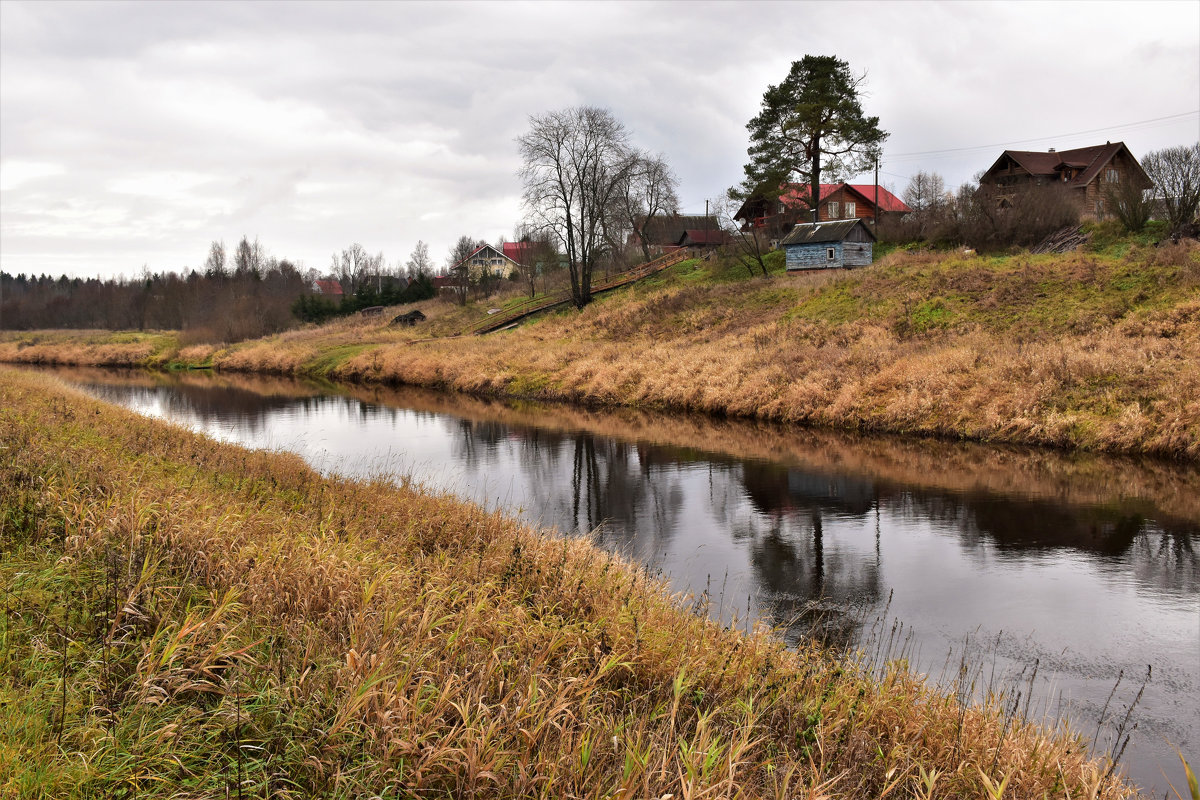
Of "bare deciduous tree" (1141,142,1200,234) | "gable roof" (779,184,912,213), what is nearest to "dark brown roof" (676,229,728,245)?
"gable roof" (779,184,912,213)

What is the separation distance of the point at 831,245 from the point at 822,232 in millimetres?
956

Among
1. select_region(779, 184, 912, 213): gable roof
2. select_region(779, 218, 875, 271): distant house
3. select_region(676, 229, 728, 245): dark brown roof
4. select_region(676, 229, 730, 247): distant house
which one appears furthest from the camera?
select_region(676, 229, 728, 245): dark brown roof

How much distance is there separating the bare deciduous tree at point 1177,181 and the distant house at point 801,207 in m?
14.1

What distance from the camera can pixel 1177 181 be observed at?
106 ft

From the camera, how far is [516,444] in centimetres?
2114

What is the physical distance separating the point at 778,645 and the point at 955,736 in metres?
1.54

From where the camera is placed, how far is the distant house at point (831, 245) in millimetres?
40500

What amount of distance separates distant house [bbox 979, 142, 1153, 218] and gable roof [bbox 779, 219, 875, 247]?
1419 centimetres

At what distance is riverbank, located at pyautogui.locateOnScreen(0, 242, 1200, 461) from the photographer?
18.1 m

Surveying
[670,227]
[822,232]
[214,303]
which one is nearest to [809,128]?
[822,232]

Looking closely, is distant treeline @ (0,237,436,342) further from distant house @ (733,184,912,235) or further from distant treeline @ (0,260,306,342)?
distant house @ (733,184,912,235)

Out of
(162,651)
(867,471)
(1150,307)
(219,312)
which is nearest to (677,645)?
(162,651)

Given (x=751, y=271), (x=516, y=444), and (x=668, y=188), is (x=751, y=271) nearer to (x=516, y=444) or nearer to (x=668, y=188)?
(x=668, y=188)

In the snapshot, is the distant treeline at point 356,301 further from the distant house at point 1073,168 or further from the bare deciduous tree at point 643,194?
the distant house at point 1073,168
